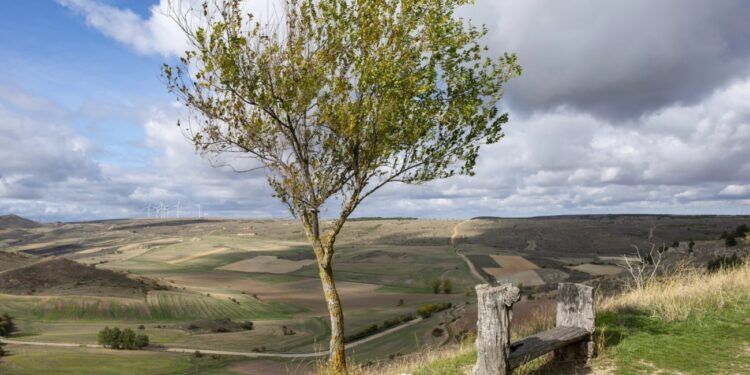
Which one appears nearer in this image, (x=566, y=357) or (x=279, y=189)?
(x=566, y=357)

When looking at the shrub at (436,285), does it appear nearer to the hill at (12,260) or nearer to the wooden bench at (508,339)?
the wooden bench at (508,339)

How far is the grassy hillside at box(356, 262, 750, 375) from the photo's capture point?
12086 mm

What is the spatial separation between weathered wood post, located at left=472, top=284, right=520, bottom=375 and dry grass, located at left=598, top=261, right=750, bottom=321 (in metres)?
8.53

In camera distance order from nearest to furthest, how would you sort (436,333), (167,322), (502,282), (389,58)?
1. (502,282)
2. (389,58)
3. (436,333)
4. (167,322)

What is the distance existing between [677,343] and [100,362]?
57849mm

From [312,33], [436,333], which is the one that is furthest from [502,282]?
[436,333]

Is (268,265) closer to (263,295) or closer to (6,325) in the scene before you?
(263,295)

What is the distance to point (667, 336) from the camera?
14.0 metres

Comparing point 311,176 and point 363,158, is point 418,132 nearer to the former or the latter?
point 363,158

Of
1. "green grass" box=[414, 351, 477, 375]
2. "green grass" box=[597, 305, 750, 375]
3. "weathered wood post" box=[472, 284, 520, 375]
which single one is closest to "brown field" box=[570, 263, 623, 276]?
"green grass" box=[597, 305, 750, 375]

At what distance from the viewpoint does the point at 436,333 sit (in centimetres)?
5981

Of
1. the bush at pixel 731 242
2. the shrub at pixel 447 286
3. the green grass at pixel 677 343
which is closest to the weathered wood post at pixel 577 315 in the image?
the green grass at pixel 677 343

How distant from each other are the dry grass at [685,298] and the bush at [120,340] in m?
63.6

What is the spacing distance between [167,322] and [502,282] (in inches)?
3727
